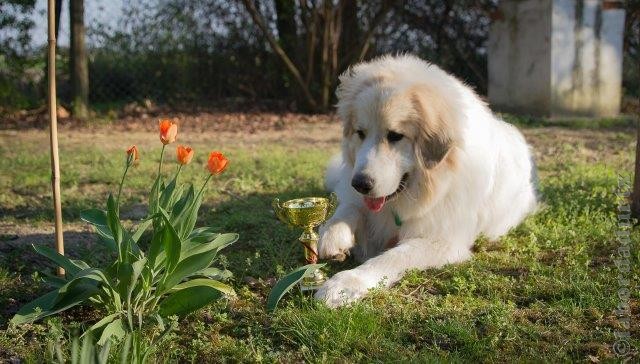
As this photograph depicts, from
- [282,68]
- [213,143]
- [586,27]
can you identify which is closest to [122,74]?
[282,68]

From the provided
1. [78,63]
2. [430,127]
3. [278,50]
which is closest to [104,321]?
[430,127]

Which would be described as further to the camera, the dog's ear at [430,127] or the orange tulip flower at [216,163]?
the dog's ear at [430,127]

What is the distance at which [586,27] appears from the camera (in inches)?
360

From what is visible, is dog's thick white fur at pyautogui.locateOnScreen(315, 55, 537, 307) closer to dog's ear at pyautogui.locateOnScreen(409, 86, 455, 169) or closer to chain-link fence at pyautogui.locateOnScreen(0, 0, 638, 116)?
dog's ear at pyautogui.locateOnScreen(409, 86, 455, 169)

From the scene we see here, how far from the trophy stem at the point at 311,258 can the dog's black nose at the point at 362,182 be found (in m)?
0.34

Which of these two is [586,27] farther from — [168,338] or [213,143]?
[168,338]

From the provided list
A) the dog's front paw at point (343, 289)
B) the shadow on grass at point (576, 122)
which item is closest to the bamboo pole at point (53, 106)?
the dog's front paw at point (343, 289)

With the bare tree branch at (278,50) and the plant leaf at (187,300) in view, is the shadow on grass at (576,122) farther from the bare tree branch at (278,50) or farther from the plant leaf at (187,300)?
the plant leaf at (187,300)

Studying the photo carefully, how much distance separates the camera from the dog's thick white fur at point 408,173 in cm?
320

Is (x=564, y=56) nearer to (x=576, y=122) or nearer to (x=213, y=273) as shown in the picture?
(x=576, y=122)

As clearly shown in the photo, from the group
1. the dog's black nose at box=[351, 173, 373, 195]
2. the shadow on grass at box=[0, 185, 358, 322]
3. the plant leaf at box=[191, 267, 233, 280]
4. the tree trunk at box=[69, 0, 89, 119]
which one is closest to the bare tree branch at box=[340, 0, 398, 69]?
the tree trunk at box=[69, 0, 89, 119]

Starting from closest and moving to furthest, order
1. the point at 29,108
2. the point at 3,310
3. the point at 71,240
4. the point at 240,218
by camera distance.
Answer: the point at 3,310 < the point at 71,240 < the point at 240,218 < the point at 29,108

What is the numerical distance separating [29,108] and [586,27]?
8689 mm

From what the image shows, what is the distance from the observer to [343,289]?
2828 mm
